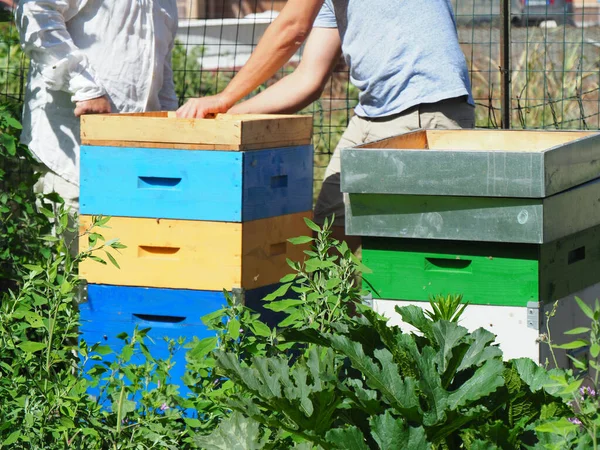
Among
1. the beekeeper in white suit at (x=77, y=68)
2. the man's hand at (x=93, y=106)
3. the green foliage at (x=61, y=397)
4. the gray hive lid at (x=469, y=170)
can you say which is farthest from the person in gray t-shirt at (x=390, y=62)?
the green foliage at (x=61, y=397)

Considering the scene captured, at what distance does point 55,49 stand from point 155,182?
84cm

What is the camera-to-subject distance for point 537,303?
9.36ft

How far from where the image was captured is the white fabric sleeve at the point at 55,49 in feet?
12.5

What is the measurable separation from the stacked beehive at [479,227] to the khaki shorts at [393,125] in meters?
0.71

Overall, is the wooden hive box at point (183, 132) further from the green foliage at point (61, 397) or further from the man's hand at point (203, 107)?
the green foliage at point (61, 397)

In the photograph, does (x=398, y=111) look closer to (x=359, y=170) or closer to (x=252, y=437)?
(x=359, y=170)

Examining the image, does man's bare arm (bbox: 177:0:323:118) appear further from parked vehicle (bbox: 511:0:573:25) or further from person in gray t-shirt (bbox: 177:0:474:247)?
parked vehicle (bbox: 511:0:573:25)

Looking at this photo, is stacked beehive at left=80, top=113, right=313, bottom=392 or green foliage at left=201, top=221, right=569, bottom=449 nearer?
green foliage at left=201, top=221, right=569, bottom=449

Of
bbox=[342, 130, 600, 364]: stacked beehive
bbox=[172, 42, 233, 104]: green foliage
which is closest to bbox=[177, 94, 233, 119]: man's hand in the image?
bbox=[342, 130, 600, 364]: stacked beehive

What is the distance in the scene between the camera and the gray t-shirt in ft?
12.2

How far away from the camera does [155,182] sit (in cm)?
337

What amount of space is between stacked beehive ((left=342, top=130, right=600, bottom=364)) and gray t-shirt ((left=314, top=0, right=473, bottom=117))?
2.65 feet

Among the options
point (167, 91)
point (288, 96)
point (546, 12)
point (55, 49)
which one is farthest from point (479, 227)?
point (546, 12)

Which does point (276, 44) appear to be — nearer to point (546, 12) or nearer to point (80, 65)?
point (80, 65)
